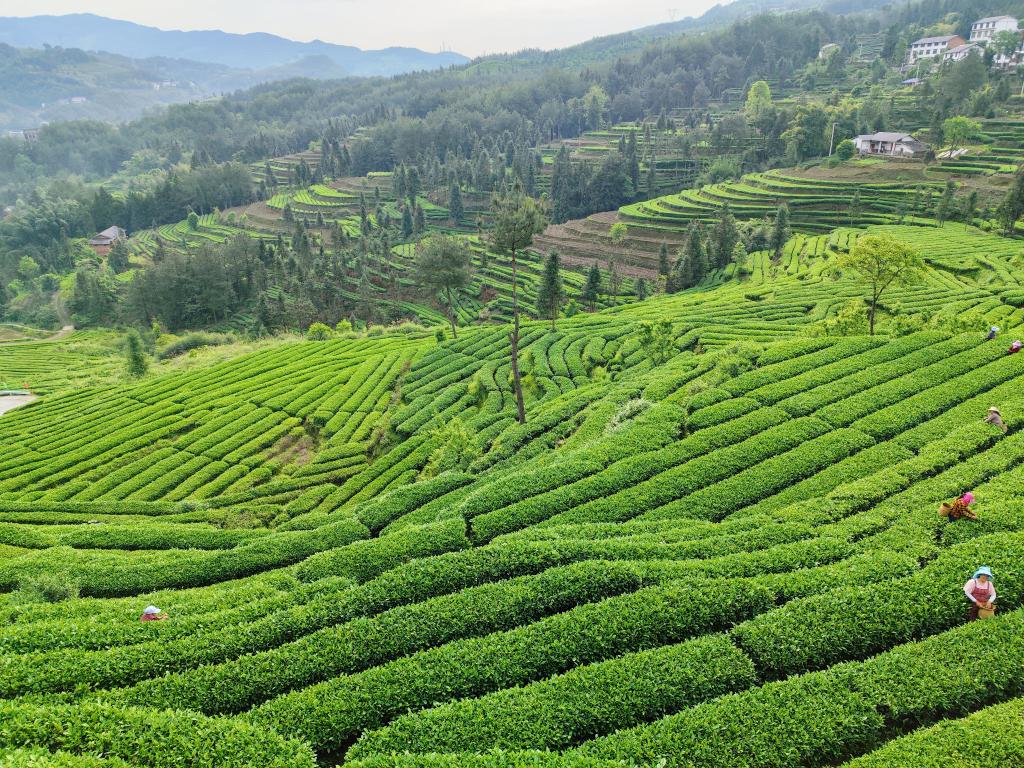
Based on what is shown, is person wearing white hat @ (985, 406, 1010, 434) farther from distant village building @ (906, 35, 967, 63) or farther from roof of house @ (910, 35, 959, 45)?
roof of house @ (910, 35, 959, 45)

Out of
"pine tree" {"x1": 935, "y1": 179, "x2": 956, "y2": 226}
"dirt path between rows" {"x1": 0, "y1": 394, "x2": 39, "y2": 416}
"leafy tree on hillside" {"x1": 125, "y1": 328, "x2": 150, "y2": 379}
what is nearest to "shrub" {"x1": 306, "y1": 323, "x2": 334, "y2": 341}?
"leafy tree on hillside" {"x1": 125, "y1": 328, "x2": 150, "y2": 379}

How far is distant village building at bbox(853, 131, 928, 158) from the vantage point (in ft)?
313

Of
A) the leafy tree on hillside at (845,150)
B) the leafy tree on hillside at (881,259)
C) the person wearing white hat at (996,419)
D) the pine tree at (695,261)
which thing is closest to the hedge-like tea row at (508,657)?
the person wearing white hat at (996,419)

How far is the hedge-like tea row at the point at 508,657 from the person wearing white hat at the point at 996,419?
1250cm

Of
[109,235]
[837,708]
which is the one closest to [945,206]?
[837,708]

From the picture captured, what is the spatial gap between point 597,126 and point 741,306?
157283mm

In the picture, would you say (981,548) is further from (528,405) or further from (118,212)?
(118,212)

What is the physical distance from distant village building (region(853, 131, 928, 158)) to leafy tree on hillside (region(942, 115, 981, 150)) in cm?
345

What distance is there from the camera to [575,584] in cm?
1254

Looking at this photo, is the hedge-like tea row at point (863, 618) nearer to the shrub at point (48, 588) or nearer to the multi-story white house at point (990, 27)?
the shrub at point (48, 588)

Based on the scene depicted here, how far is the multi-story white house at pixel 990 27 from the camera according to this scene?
14475cm

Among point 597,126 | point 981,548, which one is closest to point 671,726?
point 981,548

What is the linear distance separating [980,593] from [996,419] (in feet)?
33.6

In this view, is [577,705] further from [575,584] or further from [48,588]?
[48,588]
